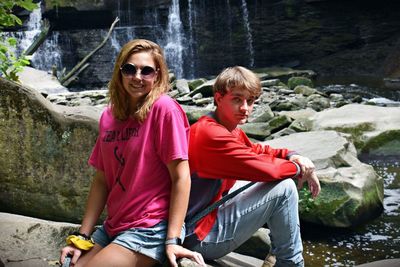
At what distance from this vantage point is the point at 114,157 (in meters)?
2.39

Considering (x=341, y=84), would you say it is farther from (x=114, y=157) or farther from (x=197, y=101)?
(x=114, y=157)

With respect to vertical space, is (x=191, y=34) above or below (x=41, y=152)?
above

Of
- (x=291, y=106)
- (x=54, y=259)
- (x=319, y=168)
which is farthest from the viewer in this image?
(x=291, y=106)

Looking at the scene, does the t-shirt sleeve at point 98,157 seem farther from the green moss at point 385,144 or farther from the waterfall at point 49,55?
the waterfall at point 49,55

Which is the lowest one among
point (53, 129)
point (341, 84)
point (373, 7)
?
point (341, 84)

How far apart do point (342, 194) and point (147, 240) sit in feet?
8.87

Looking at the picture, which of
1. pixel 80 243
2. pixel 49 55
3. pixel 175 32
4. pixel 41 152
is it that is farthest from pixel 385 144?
pixel 49 55

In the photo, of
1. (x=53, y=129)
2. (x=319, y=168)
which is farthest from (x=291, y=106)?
(x=53, y=129)

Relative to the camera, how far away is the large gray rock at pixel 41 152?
3764 mm

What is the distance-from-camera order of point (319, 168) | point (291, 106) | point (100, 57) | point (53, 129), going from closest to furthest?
1. point (53, 129)
2. point (319, 168)
3. point (291, 106)
4. point (100, 57)

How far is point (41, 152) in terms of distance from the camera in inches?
Answer: 151

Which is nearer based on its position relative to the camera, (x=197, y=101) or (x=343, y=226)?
(x=343, y=226)

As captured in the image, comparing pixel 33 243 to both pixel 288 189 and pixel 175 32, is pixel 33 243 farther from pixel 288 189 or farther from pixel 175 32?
pixel 175 32

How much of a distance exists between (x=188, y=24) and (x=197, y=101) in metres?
10.5
